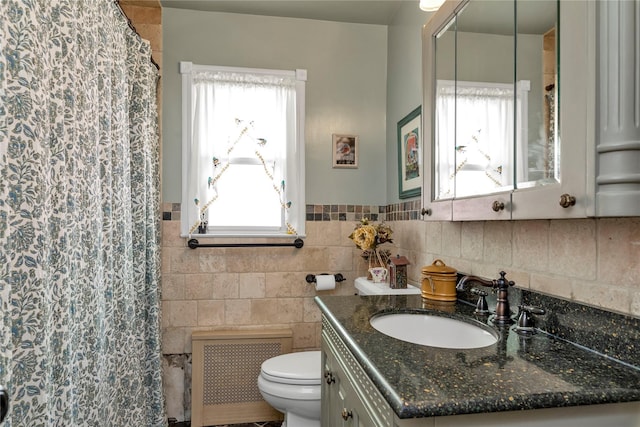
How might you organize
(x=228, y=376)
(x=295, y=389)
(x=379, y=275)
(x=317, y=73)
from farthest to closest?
1. (x=317, y=73)
2. (x=228, y=376)
3. (x=379, y=275)
4. (x=295, y=389)

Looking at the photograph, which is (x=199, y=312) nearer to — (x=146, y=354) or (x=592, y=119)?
(x=146, y=354)

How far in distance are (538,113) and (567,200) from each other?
30 centimetres

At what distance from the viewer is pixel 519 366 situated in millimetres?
906

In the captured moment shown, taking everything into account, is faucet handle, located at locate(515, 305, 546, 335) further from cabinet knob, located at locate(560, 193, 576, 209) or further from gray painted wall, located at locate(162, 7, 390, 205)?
gray painted wall, located at locate(162, 7, 390, 205)

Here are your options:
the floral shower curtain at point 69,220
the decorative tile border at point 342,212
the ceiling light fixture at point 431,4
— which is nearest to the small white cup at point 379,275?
the decorative tile border at point 342,212

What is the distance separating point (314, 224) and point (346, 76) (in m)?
1.07

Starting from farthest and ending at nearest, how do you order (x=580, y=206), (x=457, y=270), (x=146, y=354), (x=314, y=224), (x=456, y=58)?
(x=314, y=224) → (x=146, y=354) → (x=457, y=270) → (x=456, y=58) → (x=580, y=206)

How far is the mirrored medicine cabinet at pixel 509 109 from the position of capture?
844mm

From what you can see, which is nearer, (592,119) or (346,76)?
(592,119)

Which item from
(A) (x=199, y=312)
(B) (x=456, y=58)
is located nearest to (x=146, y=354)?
(A) (x=199, y=312)

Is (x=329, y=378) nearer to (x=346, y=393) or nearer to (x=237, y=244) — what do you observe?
(x=346, y=393)

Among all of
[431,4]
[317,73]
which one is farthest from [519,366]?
[317,73]

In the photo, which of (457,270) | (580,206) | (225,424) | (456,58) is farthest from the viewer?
(225,424)

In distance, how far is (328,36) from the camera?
9.04 feet
